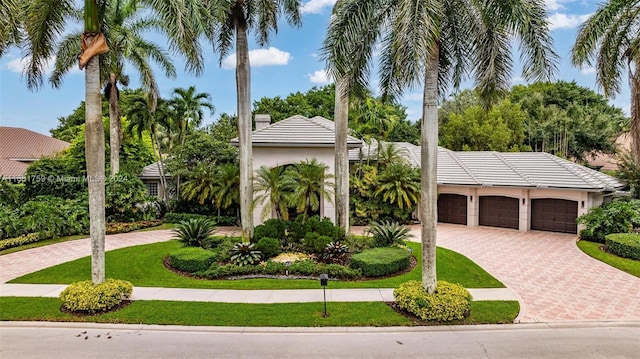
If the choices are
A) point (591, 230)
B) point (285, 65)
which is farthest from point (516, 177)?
point (285, 65)

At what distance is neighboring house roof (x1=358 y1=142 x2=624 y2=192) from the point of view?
19531mm

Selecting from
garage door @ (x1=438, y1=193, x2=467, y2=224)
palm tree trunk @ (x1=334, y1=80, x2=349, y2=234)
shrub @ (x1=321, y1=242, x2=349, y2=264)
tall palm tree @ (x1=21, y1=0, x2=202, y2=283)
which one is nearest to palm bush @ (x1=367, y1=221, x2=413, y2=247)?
palm tree trunk @ (x1=334, y1=80, x2=349, y2=234)

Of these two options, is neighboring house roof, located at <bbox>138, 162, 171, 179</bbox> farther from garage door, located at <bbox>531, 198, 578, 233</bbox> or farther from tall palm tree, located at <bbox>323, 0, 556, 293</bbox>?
garage door, located at <bbox>531, 198, 578, 233</bbox>

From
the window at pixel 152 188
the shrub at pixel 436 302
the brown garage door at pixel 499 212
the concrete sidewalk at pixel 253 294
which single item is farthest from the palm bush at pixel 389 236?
the window at pixel 152 188

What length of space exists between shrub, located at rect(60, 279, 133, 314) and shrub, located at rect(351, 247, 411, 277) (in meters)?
7.17

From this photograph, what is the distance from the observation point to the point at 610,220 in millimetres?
16875

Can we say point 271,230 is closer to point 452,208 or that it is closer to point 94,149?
point 94,149

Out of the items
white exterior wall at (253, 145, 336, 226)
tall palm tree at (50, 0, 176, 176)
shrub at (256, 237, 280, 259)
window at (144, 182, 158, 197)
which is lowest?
shrub at (256, 237, 280, 259)

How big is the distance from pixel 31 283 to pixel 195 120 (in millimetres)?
20037

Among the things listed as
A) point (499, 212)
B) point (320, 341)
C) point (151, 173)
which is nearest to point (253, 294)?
point (320, 341)

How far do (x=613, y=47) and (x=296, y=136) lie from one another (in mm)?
13845

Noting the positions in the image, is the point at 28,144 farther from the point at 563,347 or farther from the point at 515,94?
the point at 515,94

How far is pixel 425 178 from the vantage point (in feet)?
29.2

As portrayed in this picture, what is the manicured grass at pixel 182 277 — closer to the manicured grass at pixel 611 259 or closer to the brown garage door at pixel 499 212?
the manicured grass at pixel 611 259
